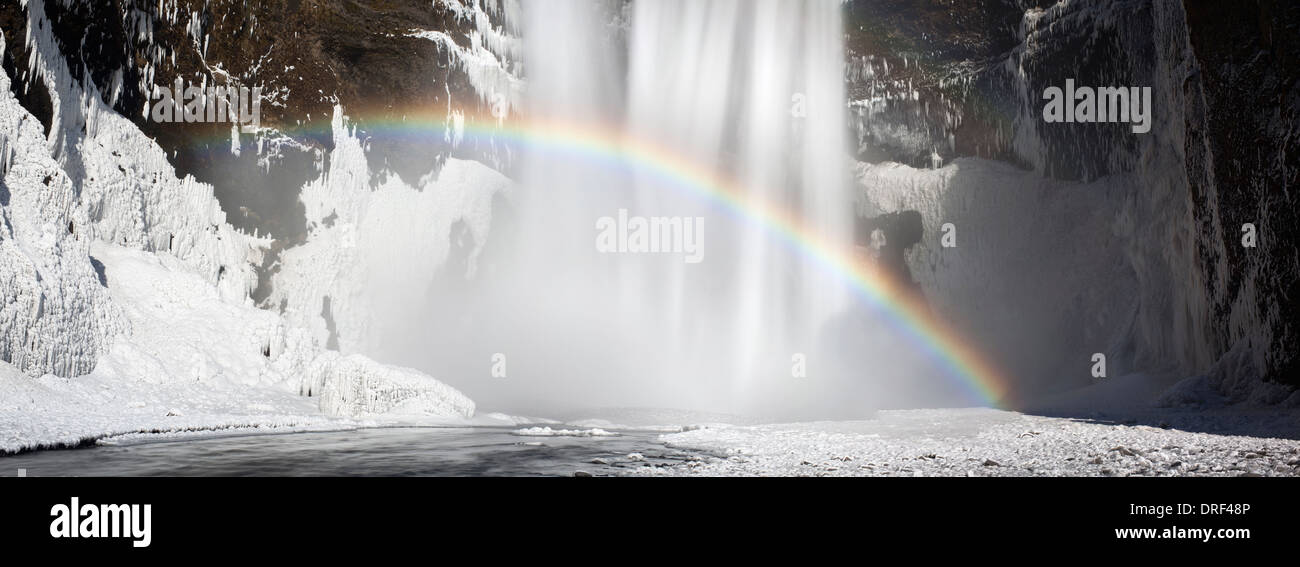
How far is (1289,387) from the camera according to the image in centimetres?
1534

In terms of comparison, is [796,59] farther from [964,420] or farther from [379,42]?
[964,420]

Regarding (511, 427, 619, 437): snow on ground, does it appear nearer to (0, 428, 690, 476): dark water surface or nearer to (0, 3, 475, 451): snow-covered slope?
(0, 428, 690, 476): dark water surface

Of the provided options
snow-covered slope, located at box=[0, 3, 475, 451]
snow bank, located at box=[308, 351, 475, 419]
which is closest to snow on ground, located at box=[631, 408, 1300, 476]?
snow bank, located at box=[308, 351, 475, 419]

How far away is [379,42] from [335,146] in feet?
10.8
